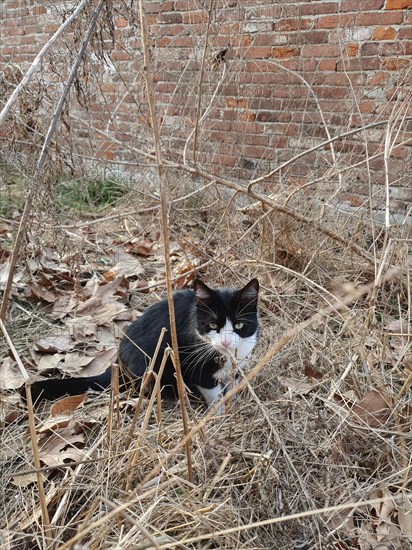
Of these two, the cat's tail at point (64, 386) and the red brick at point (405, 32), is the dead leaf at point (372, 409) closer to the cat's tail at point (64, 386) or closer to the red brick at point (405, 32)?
the cat's tail at point (64, 386)

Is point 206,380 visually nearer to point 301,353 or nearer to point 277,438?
point 301,353

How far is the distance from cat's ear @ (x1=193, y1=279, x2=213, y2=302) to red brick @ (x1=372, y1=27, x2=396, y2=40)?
2620mm

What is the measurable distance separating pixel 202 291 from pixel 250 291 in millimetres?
206

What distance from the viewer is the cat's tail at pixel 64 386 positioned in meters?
2.24

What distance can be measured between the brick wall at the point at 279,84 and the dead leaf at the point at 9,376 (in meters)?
1.58

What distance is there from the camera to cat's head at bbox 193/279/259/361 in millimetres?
2385

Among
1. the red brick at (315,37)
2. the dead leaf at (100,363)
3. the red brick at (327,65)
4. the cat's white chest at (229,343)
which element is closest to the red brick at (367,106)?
the red brick at (327,65)

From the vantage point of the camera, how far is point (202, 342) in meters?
2.49

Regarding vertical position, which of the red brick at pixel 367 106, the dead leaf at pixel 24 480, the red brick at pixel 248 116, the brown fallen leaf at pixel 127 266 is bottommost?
the brown fallen leaf at pixel 127 266

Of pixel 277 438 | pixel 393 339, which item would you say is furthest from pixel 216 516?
pixel 393 339

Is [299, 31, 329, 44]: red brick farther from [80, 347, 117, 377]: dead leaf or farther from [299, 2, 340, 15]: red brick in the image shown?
[80, 347, 117, 377]: dead leaf

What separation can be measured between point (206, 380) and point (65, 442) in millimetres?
691

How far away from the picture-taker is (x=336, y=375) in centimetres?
230

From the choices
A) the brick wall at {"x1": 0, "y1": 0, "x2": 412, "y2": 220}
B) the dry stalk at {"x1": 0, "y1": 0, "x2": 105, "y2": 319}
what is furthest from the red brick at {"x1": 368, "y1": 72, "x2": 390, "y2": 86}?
the dry stalk at {"x1": 0, "y1": 0, "x2": 105, "y2": 319}
